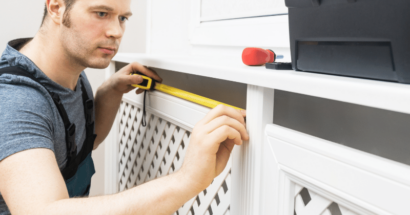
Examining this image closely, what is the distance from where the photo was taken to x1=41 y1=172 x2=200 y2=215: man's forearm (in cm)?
56

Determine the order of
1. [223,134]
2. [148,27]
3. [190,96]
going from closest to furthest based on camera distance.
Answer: [223,134] < [190,96] < [148,27]

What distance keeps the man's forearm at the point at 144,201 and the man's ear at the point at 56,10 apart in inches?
20.3

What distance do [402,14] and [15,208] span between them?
65 centimetres

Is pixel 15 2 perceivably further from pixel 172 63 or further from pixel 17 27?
pixel 172 63

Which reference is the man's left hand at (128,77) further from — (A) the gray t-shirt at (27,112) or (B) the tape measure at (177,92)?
(A) the gray t-shirt at (27,112)

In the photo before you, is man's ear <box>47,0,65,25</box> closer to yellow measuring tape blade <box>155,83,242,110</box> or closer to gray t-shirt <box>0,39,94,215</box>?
gray t-shirt <box>0,39,94,215</box>

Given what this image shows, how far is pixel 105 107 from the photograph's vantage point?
1.11 m

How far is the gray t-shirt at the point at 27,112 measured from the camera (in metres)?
0.62

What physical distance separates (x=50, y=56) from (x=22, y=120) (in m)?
0.28

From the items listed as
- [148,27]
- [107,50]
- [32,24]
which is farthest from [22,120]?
[32,24]

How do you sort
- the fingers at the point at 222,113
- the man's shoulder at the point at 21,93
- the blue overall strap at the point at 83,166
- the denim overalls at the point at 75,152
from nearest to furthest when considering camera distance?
1. the fingers at the point at 222,113
2. the man's shoulder at the point at 21,93
3. the denim overalls at the point at 75,152
4. the blue overall strap at the point at 83,166

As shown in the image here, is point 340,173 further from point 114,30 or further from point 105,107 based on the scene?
point 105,107

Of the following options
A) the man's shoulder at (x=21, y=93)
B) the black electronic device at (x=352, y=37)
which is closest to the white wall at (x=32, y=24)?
the man's shoulder at (x=21, y=93)

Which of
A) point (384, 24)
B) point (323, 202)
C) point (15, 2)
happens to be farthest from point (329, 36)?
point (15, 2)
